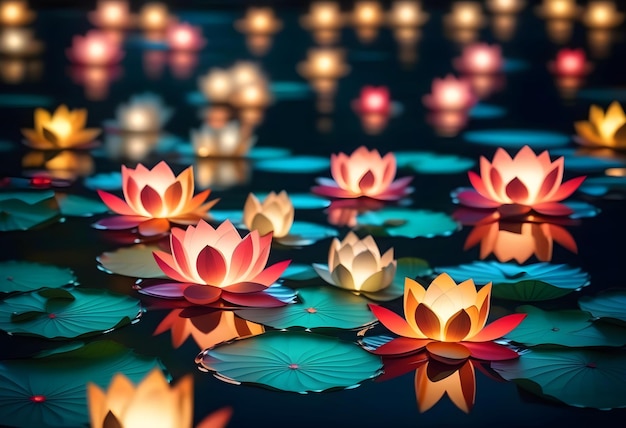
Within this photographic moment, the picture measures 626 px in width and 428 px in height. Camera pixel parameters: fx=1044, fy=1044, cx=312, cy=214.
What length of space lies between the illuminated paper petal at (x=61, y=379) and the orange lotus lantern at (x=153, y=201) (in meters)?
0.80

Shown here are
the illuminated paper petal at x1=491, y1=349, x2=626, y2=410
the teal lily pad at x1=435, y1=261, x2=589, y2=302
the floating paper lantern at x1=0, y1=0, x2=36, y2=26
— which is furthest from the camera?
the floating paper lantern at x1=0, y1=0, x2=36, y2=26

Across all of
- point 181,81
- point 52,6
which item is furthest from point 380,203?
point 52,6

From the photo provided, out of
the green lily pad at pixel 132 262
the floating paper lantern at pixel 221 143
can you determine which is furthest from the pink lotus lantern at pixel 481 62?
the green lily pad at pixel 132 262

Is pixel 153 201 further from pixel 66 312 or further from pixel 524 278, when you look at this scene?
pixel 524 278

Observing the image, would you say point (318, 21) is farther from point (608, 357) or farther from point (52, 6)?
point (608, 357)

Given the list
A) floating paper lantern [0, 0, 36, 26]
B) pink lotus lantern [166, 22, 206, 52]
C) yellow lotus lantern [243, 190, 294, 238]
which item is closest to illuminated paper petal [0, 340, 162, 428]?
yellow lotus lantern [243, 190, 294, 238]

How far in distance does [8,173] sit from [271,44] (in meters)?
3.76

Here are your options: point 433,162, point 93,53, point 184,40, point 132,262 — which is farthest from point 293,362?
point 184,40

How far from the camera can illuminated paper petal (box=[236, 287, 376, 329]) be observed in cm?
211

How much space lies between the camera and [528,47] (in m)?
6.76

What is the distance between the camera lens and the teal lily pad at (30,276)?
91.2 inches

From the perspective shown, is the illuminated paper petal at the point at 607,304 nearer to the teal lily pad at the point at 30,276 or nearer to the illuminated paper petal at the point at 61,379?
the illuminated paper petal at the point at 61,379

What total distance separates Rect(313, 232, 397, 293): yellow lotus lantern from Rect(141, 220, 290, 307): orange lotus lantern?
135 millimetres

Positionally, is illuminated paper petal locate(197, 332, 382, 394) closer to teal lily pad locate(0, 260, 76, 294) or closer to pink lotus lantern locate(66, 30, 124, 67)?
teal lily pad locate(0, 260, 76, 294)
